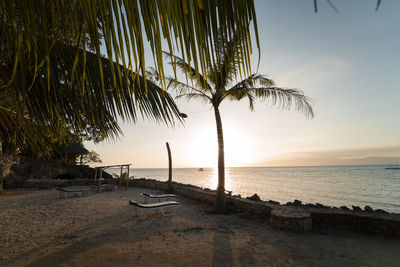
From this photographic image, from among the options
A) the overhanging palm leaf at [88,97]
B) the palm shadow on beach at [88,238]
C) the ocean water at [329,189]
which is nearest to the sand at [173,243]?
the palm shadow on beach at [88,238]

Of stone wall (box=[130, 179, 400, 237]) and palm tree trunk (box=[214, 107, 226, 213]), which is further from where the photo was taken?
palm tree trunk (box=[214, 107, 226, 213])

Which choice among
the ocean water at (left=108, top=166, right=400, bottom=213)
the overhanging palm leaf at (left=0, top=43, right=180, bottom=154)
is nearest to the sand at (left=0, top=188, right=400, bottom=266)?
the overhanging palm leaf at (left=0, top=43, right=180, bottom=154)

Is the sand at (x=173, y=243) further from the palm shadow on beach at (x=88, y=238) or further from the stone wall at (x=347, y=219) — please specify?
the stone wall at (x=347, y=219)

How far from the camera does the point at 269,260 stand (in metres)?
4.53

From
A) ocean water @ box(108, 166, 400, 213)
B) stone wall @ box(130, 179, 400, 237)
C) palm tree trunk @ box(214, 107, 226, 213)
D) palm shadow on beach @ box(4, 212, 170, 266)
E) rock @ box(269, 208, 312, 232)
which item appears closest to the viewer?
palm shadow on beach @ box(4, 212, 170, 266)

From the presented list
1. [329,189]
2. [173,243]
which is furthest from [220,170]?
[329,189]

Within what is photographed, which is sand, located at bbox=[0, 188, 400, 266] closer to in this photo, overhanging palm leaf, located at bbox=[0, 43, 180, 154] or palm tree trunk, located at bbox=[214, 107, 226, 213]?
palm tree trunk, located at bbox=[214, 107, 226, 213]

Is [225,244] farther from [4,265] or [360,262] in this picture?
[4,265]

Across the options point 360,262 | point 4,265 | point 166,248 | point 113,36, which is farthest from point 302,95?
point 4,265

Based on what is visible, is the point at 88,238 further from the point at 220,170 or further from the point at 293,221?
the point at 293,221

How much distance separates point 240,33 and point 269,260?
16.6ft

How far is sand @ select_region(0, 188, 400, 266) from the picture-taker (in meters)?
4.45

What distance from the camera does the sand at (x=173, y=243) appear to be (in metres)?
4.45

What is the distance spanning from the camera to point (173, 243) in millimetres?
5344
